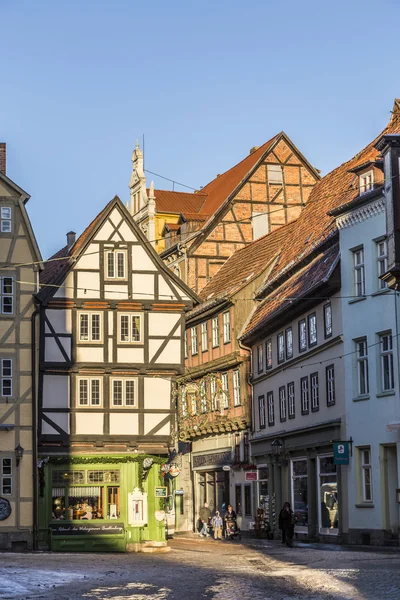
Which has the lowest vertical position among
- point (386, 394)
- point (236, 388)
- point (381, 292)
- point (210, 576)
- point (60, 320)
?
point (210, 576)

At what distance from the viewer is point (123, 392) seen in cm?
4819

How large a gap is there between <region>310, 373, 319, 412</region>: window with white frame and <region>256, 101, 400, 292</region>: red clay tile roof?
5210mm

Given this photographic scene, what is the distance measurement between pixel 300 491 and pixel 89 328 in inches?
415

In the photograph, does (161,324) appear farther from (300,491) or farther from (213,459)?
(213,459)

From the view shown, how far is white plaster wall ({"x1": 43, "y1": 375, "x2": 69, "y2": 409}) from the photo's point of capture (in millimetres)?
47531

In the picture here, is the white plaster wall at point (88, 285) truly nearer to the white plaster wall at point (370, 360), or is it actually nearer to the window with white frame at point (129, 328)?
the window with white frame at point (129, 328)

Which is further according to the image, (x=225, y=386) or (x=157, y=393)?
(x=225, y=386)

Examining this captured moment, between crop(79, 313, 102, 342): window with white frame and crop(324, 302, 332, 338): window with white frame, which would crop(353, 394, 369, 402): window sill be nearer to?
crop(324, 302, 332, 338): window with white frame

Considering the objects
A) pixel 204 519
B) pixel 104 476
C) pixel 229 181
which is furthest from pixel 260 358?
pixel 229 181

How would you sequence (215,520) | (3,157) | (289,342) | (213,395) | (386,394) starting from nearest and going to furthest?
(386,394) < (289,342) < (3,157) < (215,520) < (213,395)

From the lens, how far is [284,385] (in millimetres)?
51156

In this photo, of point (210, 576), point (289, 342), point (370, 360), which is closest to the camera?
point (210, 576)

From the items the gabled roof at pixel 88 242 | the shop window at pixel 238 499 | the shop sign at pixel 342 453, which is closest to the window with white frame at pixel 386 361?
the shop sign at pixel 342 453

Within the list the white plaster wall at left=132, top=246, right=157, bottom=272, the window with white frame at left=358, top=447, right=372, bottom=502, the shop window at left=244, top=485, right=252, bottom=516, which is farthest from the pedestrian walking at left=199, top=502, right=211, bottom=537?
the window with white frame at left=358, top=447, right=372, bottom=502
